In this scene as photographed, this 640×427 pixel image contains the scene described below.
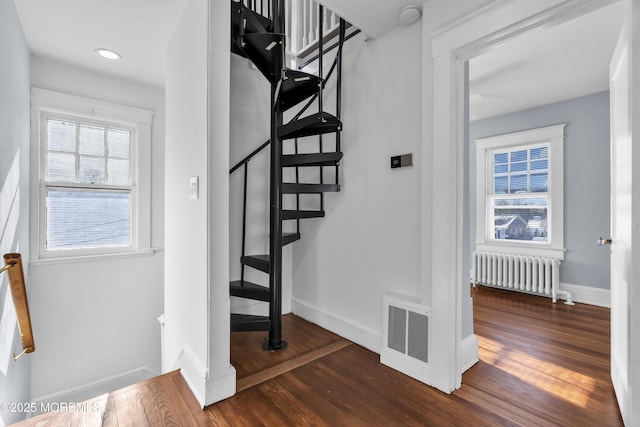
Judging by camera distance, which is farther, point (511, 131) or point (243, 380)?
point (511, 131)

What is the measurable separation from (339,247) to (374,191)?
638 mm

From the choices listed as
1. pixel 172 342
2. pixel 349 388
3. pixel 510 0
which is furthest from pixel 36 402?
pixel 510 0

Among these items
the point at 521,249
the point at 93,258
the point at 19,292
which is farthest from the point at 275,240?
the point at 521,249

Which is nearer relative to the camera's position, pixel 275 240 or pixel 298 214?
pixel 275 240

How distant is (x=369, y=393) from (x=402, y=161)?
154 cm

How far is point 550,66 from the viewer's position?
3.06m

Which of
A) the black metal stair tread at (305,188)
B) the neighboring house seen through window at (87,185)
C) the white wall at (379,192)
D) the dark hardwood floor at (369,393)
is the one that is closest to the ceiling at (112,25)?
the white wall at (379,192)

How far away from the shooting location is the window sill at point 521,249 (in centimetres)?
401

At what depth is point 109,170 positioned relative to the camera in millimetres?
3240

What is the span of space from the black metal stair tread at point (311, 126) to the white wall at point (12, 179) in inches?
68.9

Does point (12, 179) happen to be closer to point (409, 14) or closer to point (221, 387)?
point (221, 387)

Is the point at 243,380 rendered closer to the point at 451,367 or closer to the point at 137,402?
the point at 137,402

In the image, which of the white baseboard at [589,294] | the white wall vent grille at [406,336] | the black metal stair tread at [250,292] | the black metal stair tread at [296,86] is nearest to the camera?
the white wall vent grille at [406,336]

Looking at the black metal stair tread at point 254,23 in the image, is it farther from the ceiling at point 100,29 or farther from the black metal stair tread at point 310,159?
the black metal stair tread at point 310,159
